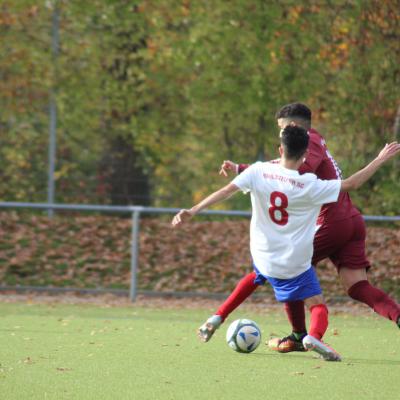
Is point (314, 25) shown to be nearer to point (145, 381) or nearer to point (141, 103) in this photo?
point (141, 103)

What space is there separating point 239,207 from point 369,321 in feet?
26.1

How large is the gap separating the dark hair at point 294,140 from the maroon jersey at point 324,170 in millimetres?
541

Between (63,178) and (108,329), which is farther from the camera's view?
(63,178)

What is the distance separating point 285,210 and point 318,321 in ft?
3.01

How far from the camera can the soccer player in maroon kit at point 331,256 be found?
30.5 ft

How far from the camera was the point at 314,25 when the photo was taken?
18.9 metres

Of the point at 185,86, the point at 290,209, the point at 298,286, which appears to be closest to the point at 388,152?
the point at 290,209

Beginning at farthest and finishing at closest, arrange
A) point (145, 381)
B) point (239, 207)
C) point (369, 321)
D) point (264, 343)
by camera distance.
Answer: point (239, 207) < point (369, 321) < point (264, 343) < point (145, 381)

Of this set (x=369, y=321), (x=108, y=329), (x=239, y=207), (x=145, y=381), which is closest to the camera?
(x=145, y=381)

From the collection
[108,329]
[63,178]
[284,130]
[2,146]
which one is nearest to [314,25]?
[63,178]

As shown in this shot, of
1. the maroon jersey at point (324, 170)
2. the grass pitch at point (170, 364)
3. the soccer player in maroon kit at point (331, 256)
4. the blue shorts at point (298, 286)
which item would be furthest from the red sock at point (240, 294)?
the maroon jersey at point (324, 170)

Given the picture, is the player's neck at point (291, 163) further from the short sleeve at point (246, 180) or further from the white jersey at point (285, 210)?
the short sleeve at point (246, 180)

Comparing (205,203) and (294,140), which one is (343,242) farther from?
(205,203)

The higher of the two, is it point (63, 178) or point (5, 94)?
point (5, 94)
